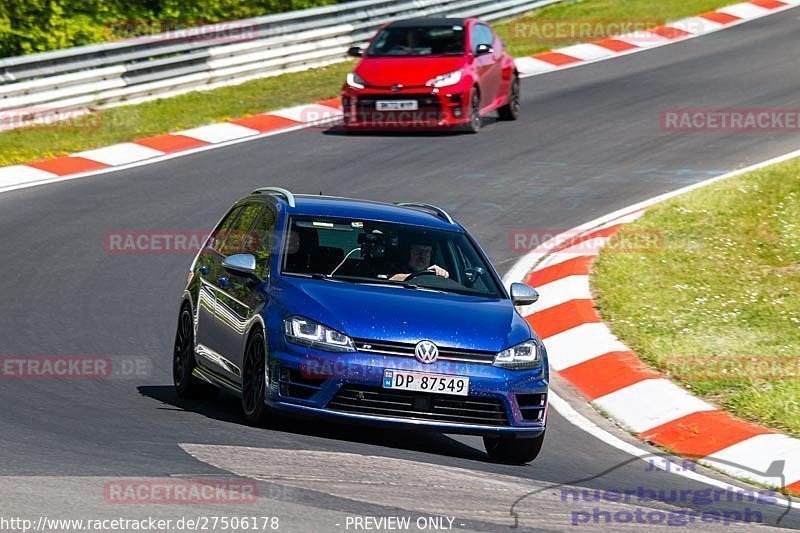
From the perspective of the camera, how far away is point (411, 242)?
10.2m

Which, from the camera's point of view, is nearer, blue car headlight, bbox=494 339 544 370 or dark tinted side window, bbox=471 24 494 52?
blue car headlight, bbox=494 339 544 370

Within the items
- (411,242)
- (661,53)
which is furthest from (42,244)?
(661,53)

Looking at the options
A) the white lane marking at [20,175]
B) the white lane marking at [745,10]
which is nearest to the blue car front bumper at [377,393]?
the white lane marking at [20,175]

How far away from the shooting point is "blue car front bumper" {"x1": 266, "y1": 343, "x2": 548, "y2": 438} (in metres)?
8.82

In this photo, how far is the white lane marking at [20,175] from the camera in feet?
58.6

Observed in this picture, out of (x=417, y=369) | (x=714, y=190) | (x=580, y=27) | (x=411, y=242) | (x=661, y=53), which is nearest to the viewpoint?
(x=417, y=369)

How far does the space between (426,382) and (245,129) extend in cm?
1289

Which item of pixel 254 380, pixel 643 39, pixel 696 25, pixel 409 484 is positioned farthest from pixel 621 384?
pixel 696 25

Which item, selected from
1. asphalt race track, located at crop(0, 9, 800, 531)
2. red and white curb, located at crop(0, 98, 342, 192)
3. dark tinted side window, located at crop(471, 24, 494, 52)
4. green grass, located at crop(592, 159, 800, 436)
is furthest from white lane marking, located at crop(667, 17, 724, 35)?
green grass, located at crop(592, 159, 800, 436)

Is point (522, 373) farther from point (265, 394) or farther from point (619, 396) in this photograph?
point (619, 396)

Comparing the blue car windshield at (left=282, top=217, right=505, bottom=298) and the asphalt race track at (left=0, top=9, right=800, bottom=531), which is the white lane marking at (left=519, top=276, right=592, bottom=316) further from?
the blue car windshield at (left=282, top=217, right=505, bottom=298)

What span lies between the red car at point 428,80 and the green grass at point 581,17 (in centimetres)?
522

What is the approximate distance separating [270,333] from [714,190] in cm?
943

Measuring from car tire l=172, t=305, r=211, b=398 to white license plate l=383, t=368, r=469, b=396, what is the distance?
2144 mm
